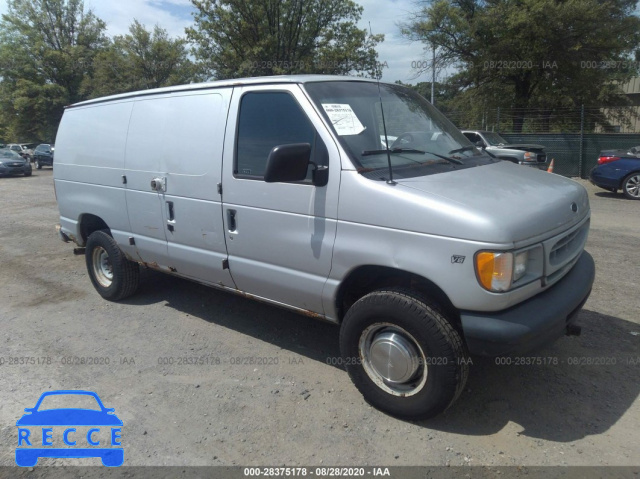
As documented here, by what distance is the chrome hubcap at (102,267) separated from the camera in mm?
5629

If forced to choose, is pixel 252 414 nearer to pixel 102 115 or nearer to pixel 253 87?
pixel 253 87

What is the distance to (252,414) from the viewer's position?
3.40m

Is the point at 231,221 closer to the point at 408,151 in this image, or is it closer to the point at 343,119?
the point at 343,119

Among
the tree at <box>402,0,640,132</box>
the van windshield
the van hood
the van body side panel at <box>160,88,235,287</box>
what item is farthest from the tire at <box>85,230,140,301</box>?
the tree at <box>402,0,640,132</box>

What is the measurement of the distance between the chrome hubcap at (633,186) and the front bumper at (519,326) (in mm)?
10830

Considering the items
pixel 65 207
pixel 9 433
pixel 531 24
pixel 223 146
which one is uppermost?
pixel 531 24

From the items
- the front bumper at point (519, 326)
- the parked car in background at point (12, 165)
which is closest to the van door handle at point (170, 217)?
the front bumper at point (519, 326)

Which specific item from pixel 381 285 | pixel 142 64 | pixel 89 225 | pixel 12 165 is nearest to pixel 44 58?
pixel 142 64

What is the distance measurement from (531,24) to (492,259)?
1975 centimetres

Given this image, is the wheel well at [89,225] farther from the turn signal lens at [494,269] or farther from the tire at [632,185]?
the tire at [632,185]

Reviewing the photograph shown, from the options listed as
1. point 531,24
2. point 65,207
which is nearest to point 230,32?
point 531,24

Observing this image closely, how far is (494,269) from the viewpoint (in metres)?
2.72

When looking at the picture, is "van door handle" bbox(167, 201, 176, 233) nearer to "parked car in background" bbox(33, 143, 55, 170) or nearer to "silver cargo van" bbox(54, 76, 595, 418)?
"silver cargo van" bbox(54, 76, 595, 418)

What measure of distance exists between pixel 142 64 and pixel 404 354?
3304 centimetres
